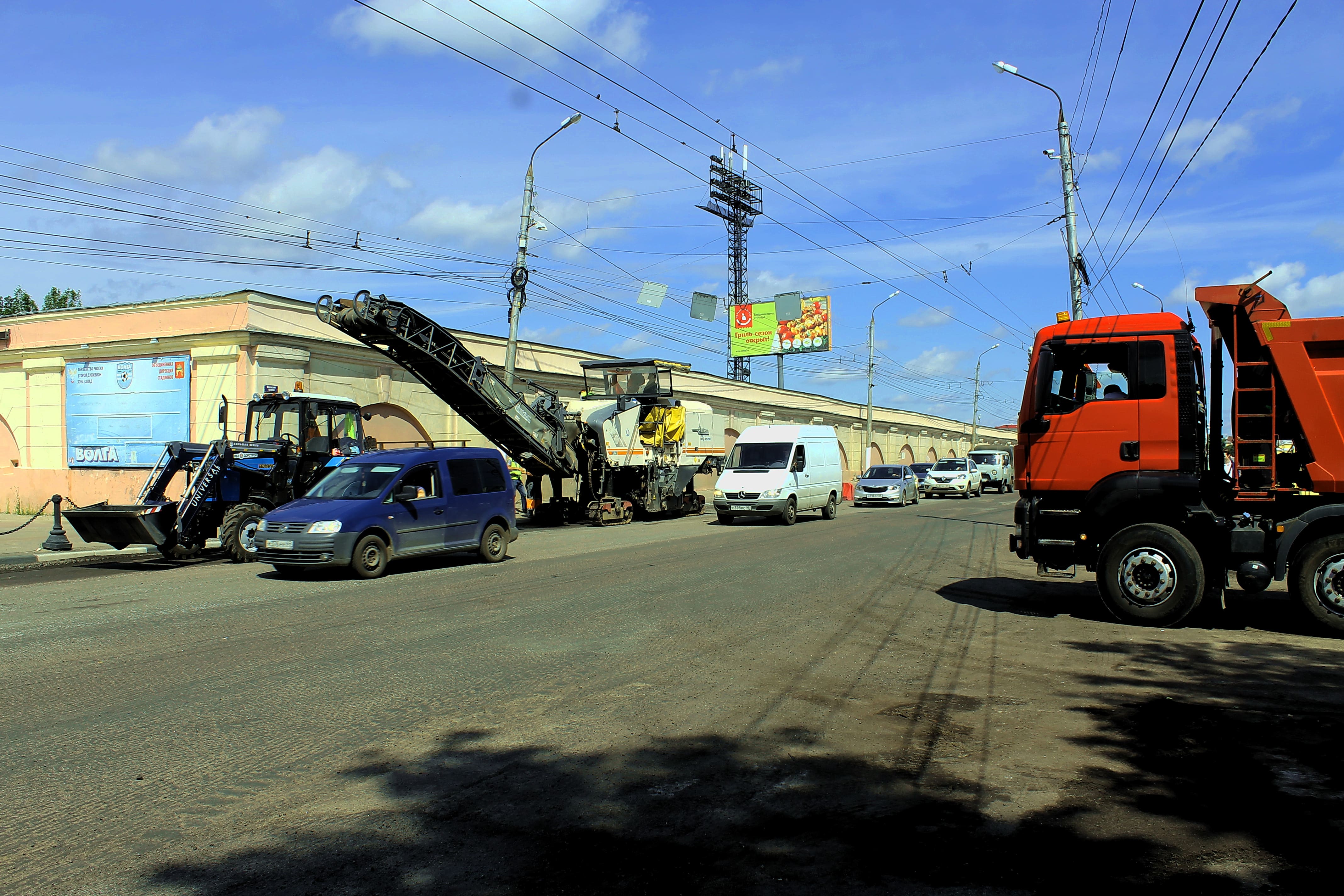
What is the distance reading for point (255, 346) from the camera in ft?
71.9

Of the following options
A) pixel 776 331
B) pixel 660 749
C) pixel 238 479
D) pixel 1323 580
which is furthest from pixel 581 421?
pixel 776 331

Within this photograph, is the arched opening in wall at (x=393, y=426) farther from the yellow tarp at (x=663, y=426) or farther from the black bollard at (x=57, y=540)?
the black bollard at (x=57, y=540)

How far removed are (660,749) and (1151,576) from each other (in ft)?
19.8

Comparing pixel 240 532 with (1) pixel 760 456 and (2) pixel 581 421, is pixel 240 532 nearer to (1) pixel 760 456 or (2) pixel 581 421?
(2) pixel 581 421

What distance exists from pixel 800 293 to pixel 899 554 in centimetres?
2879

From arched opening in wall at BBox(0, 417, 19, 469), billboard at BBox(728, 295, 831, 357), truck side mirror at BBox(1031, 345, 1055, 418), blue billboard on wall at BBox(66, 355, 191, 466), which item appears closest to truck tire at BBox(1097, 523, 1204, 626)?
truck side mirror at BBox(1031, 345, 1055, 418)

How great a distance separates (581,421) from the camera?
2473 cm

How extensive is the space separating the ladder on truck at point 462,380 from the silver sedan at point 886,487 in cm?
1392

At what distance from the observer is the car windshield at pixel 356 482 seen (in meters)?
13.1

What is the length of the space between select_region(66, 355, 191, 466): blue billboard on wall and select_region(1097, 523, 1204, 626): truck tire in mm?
21829

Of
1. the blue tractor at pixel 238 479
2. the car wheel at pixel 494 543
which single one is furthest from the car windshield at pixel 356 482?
the car wheel at pixel 494 543

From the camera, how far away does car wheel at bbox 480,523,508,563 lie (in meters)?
14.6

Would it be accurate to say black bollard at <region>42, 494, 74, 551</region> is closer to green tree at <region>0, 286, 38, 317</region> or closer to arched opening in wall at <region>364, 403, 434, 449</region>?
arched opening in wall at <region>364, 403, 434, 449</region>

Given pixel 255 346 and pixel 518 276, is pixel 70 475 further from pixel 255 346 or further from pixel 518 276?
pixel 518 276
